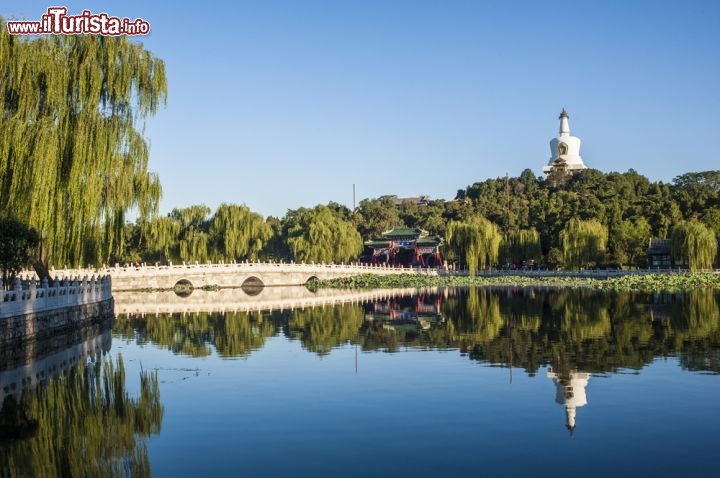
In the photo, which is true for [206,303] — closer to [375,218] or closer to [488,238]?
[488,238]

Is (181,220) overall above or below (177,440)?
above

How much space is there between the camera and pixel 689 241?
4869 cm

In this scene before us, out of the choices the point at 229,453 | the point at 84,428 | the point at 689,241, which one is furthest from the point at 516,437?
the point at 689,241

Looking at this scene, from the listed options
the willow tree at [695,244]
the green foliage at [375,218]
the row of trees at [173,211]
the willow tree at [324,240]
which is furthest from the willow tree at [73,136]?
the green foliage at [375,218]

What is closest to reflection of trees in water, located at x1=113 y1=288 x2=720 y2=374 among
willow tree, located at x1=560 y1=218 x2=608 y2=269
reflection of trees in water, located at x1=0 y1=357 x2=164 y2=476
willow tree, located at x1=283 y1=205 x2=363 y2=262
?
reflection of trees in water, located at x1=0 y1=357 x2=164 y2=476

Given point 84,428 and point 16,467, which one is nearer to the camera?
point 16,467

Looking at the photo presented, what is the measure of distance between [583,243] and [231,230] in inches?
951

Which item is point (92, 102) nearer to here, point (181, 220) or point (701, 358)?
point (701, 358)

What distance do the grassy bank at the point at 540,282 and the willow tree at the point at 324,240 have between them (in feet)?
18.3

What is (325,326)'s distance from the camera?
78.5 ft

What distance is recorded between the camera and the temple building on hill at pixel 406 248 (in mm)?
71438

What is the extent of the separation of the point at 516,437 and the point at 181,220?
162 ft

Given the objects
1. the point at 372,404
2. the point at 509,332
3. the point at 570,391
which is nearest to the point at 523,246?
the point at 509,332

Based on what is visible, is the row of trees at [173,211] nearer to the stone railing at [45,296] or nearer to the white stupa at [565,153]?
the stone railing at [45,296]
